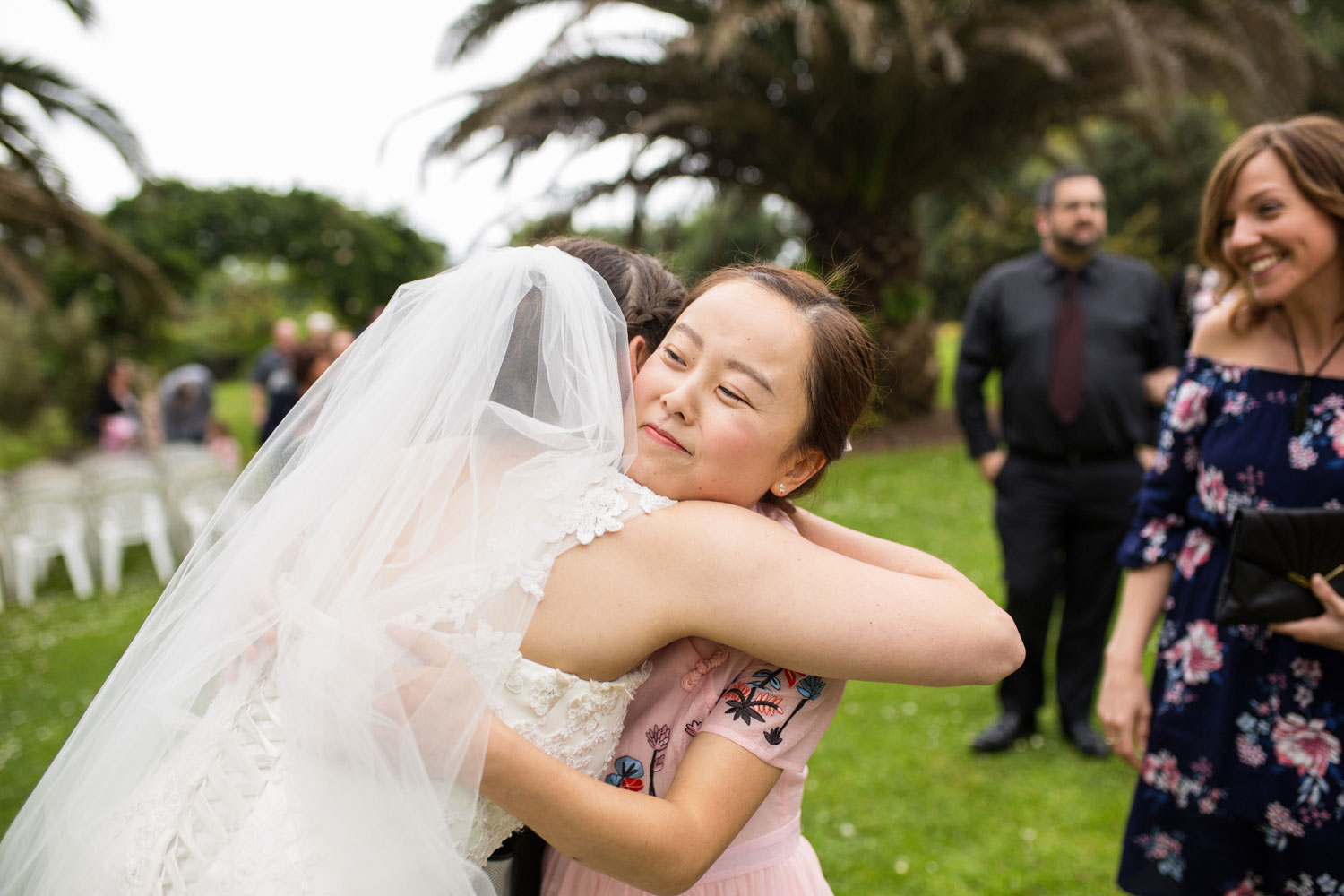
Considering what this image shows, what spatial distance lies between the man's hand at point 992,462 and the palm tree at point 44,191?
702 cm

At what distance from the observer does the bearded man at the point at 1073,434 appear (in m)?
4.18

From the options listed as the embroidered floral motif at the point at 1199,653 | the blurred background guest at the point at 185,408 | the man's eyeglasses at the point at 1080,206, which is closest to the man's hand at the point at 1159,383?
the man's eyeglasses at the point at 1080,206

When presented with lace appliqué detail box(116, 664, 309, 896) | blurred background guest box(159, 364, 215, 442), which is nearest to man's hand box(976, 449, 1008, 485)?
lace appliqué detail box(116, 664, 309, 896)

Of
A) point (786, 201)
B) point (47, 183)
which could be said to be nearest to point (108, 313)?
point (47, 183)

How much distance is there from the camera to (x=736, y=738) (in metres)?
1.36

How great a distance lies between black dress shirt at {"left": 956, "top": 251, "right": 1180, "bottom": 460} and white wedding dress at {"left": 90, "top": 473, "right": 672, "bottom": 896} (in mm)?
3383

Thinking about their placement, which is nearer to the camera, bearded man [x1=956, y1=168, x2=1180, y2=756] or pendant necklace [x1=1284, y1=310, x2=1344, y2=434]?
pendant necklace [x1=1284, y1=310, x2=1344, y2=434]

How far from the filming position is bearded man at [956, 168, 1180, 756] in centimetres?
418

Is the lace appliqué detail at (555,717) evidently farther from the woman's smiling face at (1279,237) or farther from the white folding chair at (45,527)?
the white folding chair at (45,527)

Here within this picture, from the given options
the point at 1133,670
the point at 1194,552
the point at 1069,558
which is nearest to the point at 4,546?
the point at 1069,558

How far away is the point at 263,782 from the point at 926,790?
329 centimetres

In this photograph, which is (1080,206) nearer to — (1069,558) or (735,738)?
(1069,558)

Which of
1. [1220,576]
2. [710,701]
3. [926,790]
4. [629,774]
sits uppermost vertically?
[710,701]

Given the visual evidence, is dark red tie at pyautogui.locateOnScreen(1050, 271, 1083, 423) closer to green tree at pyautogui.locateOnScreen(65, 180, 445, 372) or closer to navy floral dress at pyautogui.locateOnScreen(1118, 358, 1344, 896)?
navy floral dress at pyautogui.locateOnScreen(1118, 358, 1344, 896)
